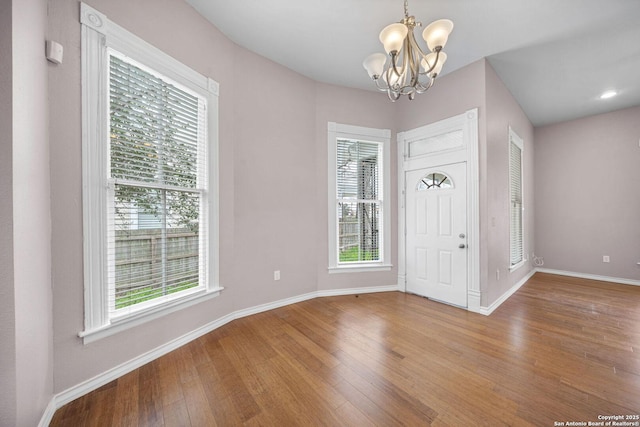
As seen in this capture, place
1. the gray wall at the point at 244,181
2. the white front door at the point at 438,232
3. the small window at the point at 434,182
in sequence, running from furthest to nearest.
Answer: the small window at the point at 434,182
the white front door at the point at 438,232
the gray wall at the point at 244,181

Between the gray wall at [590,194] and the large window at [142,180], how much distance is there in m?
6.36

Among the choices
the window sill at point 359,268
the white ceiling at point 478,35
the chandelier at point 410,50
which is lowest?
the window sill at point 359,268

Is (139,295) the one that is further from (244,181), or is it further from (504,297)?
(504,297)

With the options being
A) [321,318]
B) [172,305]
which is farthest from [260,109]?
[321,318]

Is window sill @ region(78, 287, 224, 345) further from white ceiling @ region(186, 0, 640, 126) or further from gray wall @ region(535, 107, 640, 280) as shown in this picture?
gray wall @ region(535, 107, 640, 280)

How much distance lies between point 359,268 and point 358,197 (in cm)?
108

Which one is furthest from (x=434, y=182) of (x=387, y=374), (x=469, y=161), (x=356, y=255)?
(x=387, y=374)

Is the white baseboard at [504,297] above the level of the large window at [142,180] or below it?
below

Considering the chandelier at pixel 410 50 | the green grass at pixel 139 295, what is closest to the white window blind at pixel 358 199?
the chandelier at pixel 410 50

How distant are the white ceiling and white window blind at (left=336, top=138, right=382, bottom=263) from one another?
101 cm

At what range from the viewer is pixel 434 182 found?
3404 millimetres

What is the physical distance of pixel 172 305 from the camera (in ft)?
6.84

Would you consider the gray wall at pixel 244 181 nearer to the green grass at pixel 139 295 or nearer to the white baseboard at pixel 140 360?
the white baseboard at pixel 140 360

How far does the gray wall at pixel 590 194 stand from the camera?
163 inches
